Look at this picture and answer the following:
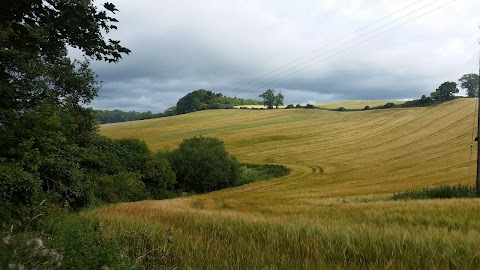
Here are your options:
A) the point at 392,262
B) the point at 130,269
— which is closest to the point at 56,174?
the point at 130,269

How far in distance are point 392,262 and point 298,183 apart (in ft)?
143

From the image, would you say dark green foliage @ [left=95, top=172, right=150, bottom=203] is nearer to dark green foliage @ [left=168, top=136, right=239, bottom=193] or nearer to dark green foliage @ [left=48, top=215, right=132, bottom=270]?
dark green foliage @ [left=168, top=136, right=239, bottom=193]

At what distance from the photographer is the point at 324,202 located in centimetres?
2184

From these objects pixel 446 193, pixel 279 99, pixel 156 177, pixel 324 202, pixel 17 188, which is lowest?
pixel 156 177

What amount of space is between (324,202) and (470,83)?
121m

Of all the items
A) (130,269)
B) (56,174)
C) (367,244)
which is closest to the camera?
(130,269)

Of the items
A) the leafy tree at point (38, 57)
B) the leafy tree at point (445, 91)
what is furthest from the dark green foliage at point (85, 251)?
the leafy tree at point (445, 91)

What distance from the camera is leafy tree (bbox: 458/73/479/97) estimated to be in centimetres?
11844

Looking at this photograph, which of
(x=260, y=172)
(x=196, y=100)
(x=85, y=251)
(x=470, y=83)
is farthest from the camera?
(x=196, y=100)

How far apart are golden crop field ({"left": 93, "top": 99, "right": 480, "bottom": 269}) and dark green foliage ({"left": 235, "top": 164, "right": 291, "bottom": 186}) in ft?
6.30

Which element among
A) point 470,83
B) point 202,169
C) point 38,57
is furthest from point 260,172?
point 470,83

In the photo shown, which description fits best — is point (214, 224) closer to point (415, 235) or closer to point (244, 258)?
point (244, 258)

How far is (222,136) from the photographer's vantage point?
8319 cm

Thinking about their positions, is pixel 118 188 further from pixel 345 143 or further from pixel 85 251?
pixel 345 143
